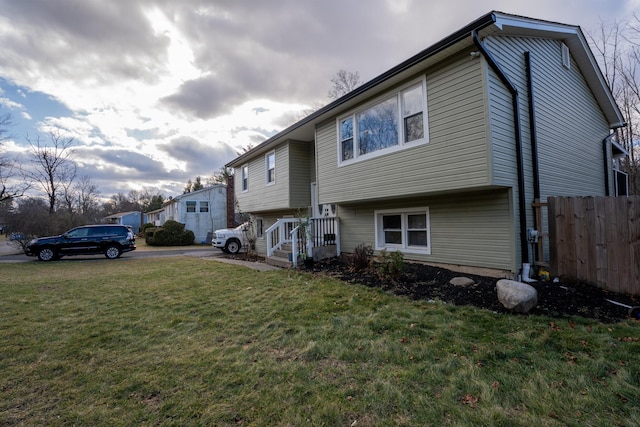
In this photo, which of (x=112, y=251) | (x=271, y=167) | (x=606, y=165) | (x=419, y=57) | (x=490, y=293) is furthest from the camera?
(x=112, y=251)

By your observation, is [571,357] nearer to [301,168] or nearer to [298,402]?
[298,402]

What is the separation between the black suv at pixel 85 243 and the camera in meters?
14.0

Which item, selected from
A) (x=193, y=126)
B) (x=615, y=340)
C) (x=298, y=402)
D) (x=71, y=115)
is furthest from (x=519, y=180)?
(x=193, y=126)

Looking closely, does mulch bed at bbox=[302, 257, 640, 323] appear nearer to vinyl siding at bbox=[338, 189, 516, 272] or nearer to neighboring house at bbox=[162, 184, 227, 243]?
vinyl siding at bbox=[338, 189, 516, 272]

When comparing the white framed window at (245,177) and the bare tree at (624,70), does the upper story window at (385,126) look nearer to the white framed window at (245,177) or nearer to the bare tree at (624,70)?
the white framed window at (245,177)

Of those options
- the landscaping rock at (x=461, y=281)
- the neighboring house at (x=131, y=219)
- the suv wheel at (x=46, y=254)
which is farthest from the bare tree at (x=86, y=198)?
the landscaping rock at (x=461, y=281)

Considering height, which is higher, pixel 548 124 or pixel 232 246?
pixel 548 124

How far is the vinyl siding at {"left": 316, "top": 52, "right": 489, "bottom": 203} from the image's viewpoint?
18.9 feet

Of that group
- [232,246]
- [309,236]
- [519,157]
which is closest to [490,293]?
[519,157]

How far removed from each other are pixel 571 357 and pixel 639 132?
1984cm

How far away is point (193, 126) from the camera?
1806 cm

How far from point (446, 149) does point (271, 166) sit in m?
8.60

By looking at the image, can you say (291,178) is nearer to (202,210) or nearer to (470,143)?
(470,143)

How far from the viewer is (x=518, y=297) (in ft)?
14.4
